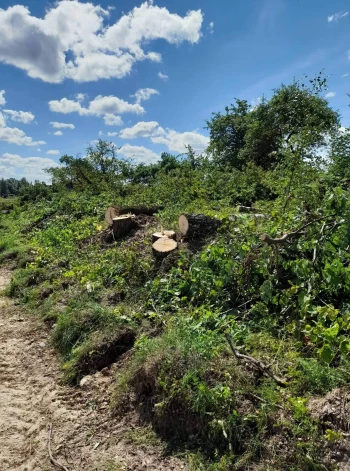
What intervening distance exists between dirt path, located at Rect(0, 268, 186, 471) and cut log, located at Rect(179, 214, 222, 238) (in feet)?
9.57

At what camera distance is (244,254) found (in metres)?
4.19

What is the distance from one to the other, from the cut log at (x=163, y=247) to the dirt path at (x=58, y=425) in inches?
89.4

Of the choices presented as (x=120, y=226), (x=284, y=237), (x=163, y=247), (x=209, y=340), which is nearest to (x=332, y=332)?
(x=209, y=340)

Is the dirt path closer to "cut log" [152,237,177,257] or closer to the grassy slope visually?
the grassy slope

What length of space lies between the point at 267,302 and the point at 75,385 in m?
2.25

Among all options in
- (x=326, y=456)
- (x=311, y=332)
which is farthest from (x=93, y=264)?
(x=326, y=456)

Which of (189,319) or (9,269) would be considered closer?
(189,319)

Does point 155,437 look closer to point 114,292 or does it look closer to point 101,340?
point 101,340

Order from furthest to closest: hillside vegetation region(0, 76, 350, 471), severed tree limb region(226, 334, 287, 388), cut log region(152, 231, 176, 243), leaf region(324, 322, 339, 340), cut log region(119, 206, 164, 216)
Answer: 1. cut log region(119, 206, 164, 216)
2. cut log region(152, 231, 176, 243)
3. severed tree limb region(226, 334, 287, 388)
4. leaf region(324, 322, 339, 340)
5. hillside vegetation region(0, 76, 350, 471)

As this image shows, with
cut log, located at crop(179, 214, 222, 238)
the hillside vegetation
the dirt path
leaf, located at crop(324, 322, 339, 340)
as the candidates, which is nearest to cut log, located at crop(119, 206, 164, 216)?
the hillside vegetation

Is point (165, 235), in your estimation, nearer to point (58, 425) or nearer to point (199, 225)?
point (199, 225)

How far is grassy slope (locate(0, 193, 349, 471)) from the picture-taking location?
2410 mm

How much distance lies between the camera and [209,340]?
3178mm

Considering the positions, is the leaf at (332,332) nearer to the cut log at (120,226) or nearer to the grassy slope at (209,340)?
the grassy slope at (209,340)
